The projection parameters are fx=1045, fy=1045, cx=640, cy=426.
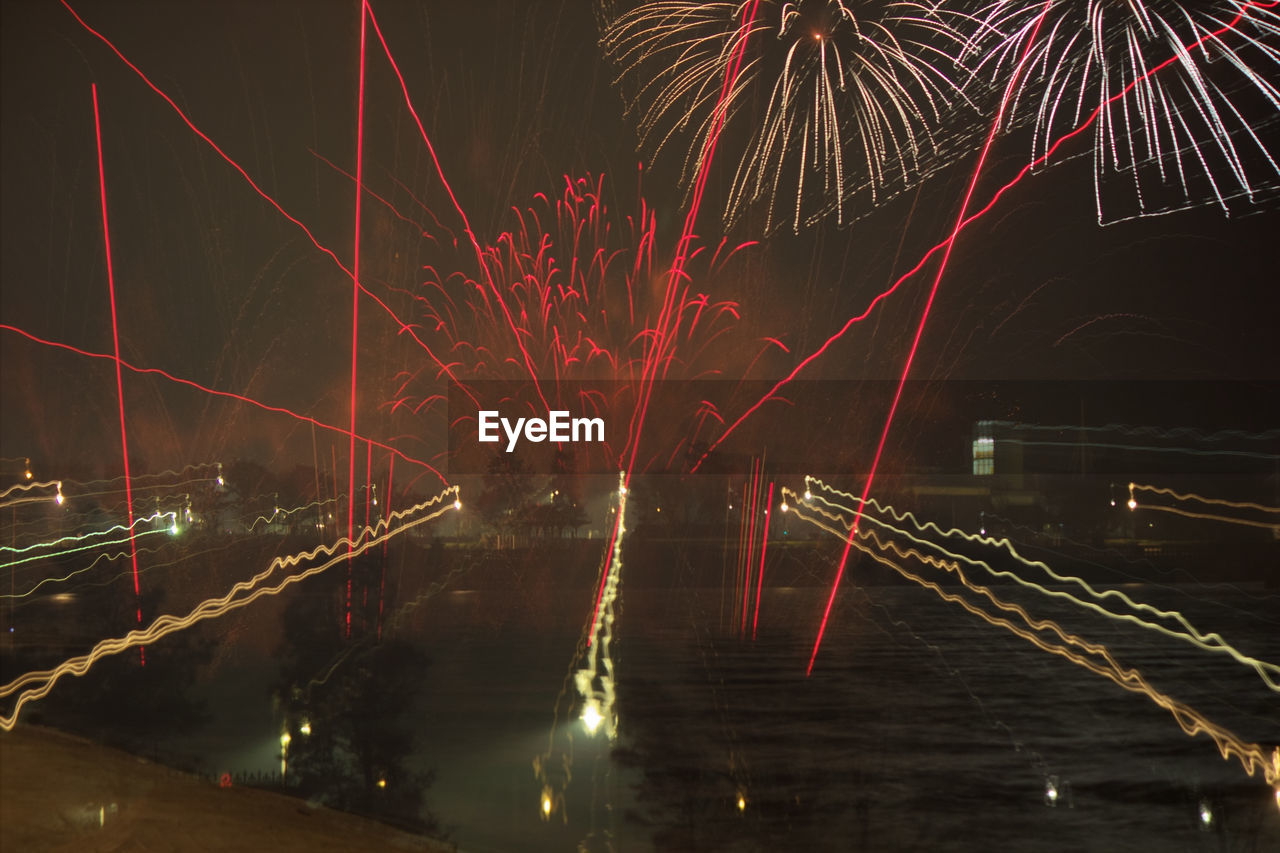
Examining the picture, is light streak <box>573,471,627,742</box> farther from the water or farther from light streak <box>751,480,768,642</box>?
light streak <box>751,480,768,642</box>

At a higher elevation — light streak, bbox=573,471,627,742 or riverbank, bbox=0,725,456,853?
riverbank, bbox=0,725,456,853

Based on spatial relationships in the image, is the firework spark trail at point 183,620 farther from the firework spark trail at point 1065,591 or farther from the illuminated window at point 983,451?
the illuminated window at point 983,451

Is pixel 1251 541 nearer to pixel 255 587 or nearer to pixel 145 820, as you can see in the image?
pixel 255 587

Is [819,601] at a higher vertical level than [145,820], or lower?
lower

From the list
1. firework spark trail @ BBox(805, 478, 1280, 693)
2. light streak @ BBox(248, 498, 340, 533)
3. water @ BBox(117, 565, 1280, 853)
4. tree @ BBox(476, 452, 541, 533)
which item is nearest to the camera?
water @ BBox(117, 565, 1280, 853)

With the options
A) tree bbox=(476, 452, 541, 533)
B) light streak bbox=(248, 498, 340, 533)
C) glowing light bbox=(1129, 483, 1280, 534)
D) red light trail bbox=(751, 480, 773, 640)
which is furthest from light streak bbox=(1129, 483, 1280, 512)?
light streak bbox=(248, 498, 340, 533)

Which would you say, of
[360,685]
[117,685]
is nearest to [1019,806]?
[360,685]
